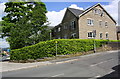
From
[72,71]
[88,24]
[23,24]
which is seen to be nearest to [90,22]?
[88,24]

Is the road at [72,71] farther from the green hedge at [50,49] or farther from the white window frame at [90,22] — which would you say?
the white window frame at [90,22]

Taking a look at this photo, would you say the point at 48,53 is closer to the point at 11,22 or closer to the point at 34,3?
the point at 11,22

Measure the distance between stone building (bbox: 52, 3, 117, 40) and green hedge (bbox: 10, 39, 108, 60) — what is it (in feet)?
23.1

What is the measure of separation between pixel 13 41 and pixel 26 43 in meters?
2.33

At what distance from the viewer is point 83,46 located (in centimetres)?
2325

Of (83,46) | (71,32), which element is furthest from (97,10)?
(83,46)

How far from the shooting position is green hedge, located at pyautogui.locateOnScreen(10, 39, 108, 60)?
1992 centimetres

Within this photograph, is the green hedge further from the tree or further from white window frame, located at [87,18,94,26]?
white window frame, located at [87,18,94,26]

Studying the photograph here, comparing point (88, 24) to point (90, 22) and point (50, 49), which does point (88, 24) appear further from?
point (50, 49)

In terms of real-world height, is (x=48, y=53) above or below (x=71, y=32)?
below

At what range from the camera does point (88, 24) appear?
1246 inches

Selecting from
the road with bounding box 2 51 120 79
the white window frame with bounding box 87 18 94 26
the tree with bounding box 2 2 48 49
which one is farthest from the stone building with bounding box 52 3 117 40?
the road with bounding box 2 51 120 79

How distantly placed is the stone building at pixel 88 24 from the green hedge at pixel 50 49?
705 centimetres

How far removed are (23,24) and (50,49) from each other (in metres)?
8.45
